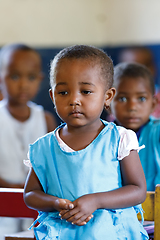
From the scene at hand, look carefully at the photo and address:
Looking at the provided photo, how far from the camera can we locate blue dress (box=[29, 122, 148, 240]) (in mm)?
886

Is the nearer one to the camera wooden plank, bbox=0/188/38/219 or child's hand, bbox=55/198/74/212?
child's hand, bbox=55/198/74/212

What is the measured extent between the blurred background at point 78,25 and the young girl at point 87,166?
247cm

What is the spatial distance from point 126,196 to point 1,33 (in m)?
2.85

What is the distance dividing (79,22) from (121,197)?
116 inches

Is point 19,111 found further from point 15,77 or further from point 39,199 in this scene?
point 39,199

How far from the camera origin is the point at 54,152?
3.17 ft

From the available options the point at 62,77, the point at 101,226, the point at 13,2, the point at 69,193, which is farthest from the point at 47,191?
the point at 13,2

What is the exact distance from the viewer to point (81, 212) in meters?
0.84

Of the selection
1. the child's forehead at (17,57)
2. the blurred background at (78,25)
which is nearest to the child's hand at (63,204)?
the child's forehead at (17,57)

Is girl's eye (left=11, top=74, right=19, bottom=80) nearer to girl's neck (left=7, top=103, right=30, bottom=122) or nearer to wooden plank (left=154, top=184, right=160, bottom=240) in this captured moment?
girl's neck (left=7, top=103, right=30, bottom=122)

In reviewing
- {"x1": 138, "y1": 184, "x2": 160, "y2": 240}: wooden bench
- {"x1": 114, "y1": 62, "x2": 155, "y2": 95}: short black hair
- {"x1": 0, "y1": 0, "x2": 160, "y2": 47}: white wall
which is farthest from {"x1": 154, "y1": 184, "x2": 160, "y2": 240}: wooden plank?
{"x1": 0, "y1": 0, "x2": 160, "y2": 47}: white wall

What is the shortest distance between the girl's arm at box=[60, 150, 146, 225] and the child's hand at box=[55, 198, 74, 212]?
11 mm

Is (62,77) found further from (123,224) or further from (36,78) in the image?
(36,78)

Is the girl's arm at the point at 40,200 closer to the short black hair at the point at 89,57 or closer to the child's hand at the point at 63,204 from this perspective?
the child's hand at the point at 63,204
